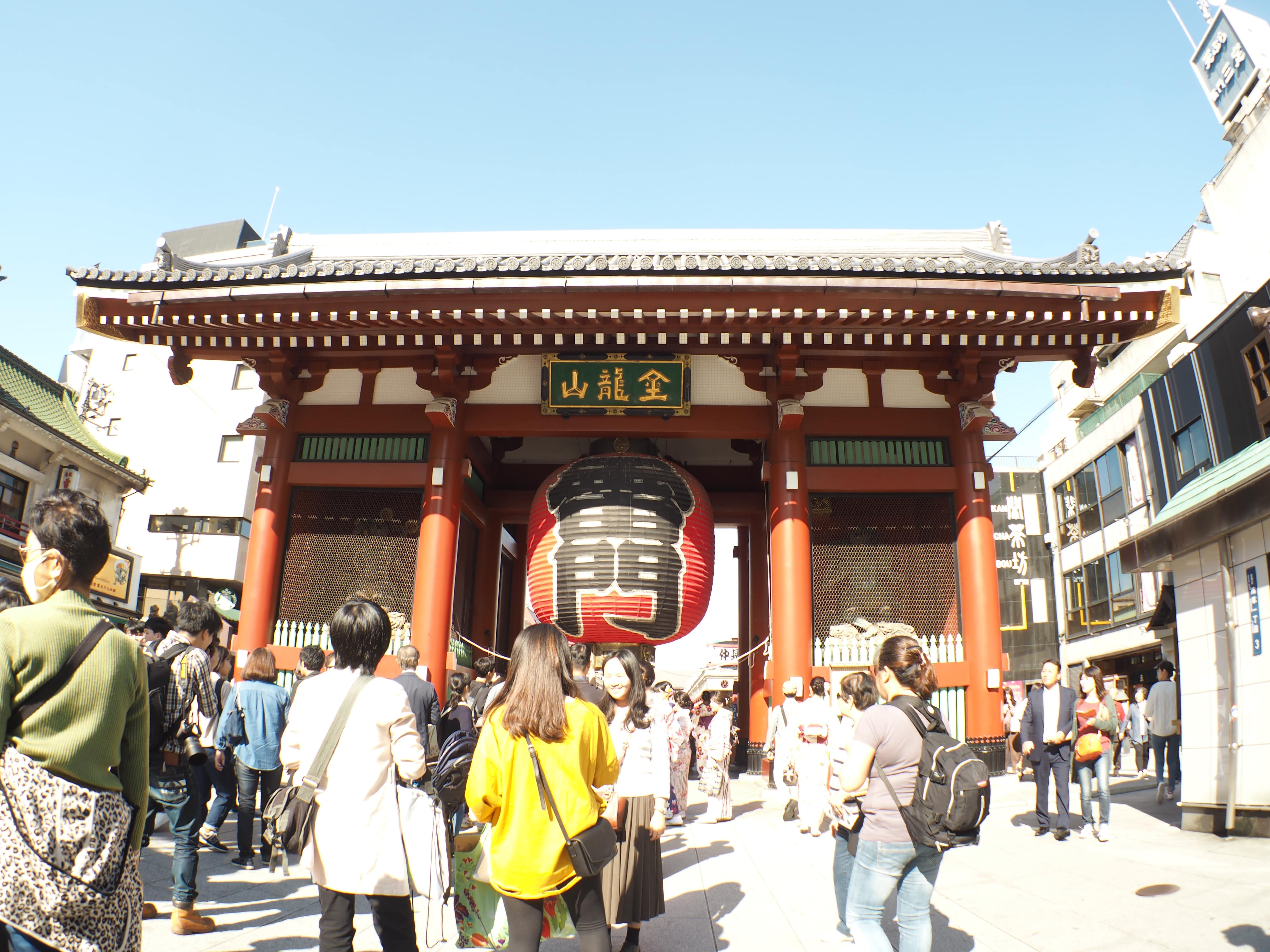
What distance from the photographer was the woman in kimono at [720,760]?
868cm

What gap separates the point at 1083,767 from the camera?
24.8 feet

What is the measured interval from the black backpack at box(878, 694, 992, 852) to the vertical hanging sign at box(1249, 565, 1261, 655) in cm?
535

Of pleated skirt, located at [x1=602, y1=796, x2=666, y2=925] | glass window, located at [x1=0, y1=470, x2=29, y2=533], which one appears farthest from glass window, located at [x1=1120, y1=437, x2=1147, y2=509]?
glass window, located at [x1=0, y1=470, x2=29, y2=533]

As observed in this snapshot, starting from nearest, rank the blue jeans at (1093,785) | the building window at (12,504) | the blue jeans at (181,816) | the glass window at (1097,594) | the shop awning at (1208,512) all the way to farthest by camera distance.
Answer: the blue jeans at (181,816) < the shop awning at (1208,512) < the blue jeans at (1093,785) < the building window at (12,504) < the glass window at (1097,594)

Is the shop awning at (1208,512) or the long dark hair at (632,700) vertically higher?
the shop awning at (1208,512)

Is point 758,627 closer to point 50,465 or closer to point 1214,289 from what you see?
point 50,465

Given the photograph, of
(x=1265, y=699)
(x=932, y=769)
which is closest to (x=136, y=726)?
(x=932, y=769)

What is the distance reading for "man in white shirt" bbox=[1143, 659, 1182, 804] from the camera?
31.3 ft

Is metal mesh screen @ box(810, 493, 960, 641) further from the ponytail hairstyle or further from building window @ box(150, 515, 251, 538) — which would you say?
building window @ box(150, 515, 251, 538)

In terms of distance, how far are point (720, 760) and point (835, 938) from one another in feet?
13.9

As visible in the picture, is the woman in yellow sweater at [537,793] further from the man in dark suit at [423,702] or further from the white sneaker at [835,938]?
the man in dark suit at [423,702]

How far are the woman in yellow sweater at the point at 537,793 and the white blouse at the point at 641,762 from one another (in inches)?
59.2

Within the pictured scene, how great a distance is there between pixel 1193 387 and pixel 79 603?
65.9 feet

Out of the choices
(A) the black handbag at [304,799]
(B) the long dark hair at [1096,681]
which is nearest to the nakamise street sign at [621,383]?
(B) the long dark hair at [1096,681]
